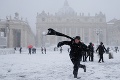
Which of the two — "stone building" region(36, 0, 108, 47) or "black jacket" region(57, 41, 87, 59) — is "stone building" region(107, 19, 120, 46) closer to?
"stone building" region(36, 0, 108, 47)

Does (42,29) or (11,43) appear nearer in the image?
(11,43)

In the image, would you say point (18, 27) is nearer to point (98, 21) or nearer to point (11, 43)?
point (11, 43)

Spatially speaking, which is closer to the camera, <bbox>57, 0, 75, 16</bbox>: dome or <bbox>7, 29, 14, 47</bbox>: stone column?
<bbox>7, 29, 14, 47</bbox>: stone column

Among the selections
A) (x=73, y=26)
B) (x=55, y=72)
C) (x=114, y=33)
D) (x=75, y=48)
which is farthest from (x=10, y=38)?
(x=75, y=48)

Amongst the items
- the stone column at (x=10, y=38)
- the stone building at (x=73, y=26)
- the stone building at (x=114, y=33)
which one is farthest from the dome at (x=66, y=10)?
the stone column at (x=10, y=38)

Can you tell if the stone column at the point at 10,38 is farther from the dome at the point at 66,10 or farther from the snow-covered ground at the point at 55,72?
the dome at the point at 66,10

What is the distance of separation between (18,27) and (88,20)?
3916 cm

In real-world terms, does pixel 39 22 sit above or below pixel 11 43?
above

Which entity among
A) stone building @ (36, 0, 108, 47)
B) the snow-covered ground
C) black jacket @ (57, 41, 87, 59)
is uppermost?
stone building @ (36, 0, 108, 47)

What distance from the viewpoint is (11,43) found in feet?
198

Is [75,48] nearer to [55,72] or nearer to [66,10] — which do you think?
[55,72]

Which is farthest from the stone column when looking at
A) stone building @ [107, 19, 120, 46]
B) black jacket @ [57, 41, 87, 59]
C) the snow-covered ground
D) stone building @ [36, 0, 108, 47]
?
black jacket @ [57, 41, 87, 59]

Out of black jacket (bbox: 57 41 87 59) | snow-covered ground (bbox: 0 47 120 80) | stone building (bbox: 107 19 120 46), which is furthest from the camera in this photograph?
stone building (bbox: 107 19 120 46)

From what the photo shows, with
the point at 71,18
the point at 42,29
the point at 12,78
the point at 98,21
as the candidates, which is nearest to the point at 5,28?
the point at 42,29
